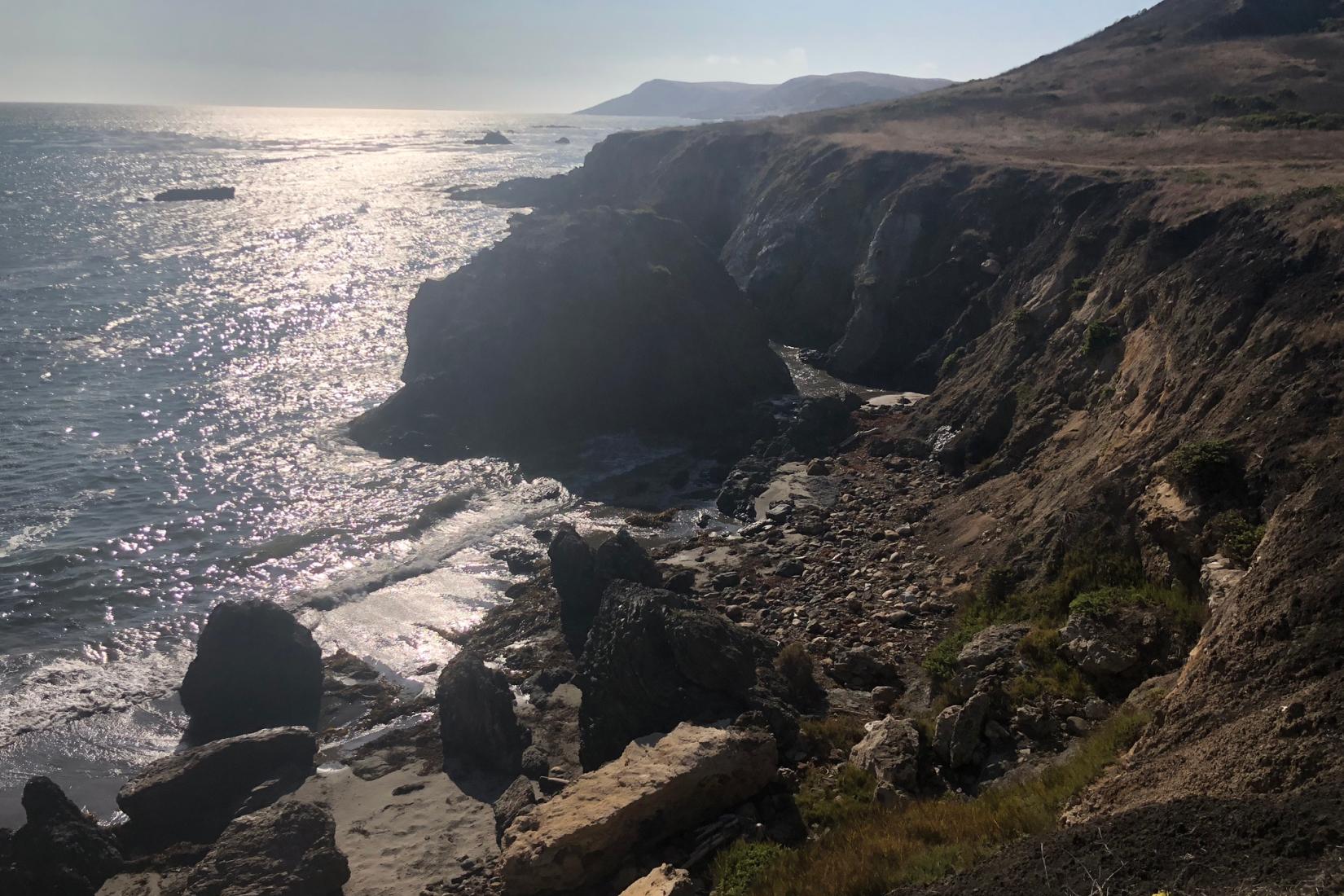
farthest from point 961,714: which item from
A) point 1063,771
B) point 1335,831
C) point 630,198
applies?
point 630,198

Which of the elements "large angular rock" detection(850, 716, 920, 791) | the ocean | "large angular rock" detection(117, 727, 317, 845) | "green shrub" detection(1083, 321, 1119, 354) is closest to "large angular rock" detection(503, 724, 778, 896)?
"large angular rock" detection(850, 716, 920, 791)

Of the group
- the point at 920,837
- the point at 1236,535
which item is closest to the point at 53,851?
the point at 920,837

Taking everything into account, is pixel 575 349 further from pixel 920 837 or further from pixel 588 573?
pixel 920 837

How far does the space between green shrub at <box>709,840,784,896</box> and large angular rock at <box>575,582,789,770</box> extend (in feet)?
12.2

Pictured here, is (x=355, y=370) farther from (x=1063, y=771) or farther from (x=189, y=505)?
(x=1063, y=771)

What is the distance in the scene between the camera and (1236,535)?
46.5ft

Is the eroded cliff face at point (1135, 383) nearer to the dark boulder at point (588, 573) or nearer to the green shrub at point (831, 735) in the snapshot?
the green shrub at point (831, 735)

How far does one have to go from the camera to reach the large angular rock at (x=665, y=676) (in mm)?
17000

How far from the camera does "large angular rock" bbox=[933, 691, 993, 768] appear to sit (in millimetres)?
12906

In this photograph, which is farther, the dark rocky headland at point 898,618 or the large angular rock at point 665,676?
the large angular rock at point 665,676

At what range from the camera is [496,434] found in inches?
1588

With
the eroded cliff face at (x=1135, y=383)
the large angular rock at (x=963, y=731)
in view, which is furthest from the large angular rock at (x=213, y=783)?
the eroded cliff face at (x=1135, y=383)

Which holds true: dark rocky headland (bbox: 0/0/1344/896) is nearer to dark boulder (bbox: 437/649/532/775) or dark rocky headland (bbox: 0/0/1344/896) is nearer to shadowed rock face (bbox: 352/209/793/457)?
dark boulder (bbox: 437/649/532/775)

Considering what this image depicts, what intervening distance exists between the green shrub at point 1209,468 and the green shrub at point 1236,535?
818mm
